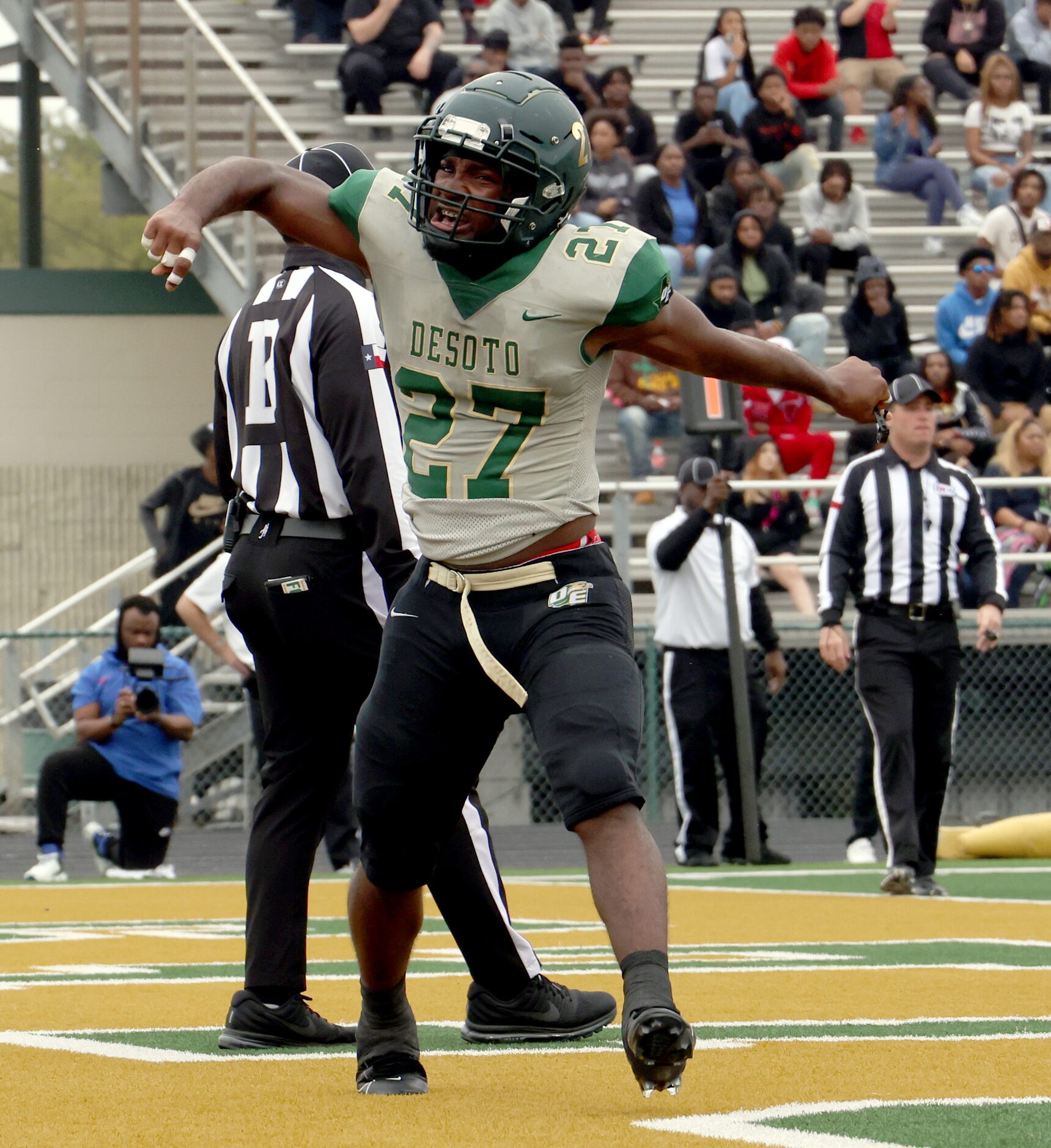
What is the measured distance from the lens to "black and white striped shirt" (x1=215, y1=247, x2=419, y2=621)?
4.93 m

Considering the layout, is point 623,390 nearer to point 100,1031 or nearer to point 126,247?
point 126,247

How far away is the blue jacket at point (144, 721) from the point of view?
11.0 metres

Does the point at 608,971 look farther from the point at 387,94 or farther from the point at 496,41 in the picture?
the point at 387,94

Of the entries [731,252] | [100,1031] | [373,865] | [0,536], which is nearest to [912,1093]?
Result: [373,865]

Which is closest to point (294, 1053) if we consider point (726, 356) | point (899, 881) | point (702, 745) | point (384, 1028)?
point (384, 1028)

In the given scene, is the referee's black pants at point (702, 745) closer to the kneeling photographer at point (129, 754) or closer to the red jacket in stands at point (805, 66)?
the kneeling photographer at point (129, 754)

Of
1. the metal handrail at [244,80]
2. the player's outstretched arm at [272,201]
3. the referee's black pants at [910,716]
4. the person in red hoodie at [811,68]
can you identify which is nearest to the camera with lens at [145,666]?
the referee's black pants at [910,716]

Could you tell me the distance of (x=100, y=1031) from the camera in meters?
4.93

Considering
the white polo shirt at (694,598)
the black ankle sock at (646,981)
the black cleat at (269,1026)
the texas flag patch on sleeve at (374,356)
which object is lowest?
the white polo shirt at (694,598)

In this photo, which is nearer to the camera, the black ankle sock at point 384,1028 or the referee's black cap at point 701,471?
the black ankle sock at point 384,1028

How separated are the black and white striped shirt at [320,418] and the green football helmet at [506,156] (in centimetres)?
98

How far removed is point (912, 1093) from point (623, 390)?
1254 centimetres

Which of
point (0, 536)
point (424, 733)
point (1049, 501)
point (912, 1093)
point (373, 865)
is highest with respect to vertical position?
point (424, 733)

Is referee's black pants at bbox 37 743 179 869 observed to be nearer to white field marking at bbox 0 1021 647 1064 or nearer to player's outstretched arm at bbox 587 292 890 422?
white field marking at bbox 0 1021 647 1064
